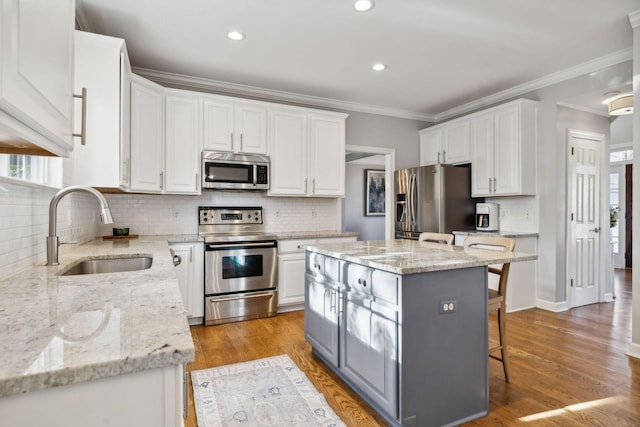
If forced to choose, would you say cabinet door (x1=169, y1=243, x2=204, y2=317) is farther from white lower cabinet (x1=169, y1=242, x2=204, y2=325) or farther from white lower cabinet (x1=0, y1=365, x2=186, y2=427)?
white lower cabinet (x1=0, y1=365, x2=186, y2=427)

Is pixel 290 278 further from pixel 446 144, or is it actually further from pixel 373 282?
pixel 446 144

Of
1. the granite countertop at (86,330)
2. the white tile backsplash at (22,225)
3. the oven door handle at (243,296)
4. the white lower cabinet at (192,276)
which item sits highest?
the white tile backsplash at (22,225)

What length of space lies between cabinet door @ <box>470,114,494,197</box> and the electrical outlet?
2.84 meters

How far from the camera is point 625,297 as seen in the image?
462cm

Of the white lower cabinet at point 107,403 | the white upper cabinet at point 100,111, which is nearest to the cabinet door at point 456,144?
the white upper cabinet at point 100,111

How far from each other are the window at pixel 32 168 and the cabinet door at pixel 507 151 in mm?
4190

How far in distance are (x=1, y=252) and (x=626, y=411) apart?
3.16 metres

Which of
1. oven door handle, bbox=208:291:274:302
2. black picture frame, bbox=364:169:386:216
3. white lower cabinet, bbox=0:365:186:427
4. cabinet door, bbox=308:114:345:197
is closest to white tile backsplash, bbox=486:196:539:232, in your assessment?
cabinet door, bbox=308:114:345:197

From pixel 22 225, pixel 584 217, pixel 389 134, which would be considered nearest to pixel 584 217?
pixel 584 217

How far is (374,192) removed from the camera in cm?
766

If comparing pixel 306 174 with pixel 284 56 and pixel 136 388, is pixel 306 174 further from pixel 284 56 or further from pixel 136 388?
pixel 136 388

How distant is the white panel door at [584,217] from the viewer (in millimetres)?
4074

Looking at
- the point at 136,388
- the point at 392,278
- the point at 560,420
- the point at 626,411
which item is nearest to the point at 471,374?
the point at 560,420

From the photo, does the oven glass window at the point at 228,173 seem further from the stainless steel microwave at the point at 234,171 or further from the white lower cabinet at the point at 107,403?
the white lower cabinet at the point at 107,403
